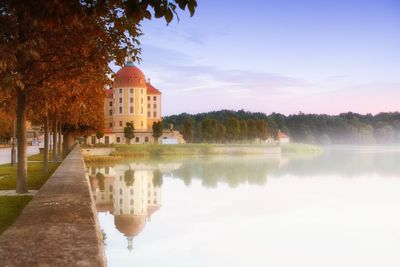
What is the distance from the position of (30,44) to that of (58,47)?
98.9 inches

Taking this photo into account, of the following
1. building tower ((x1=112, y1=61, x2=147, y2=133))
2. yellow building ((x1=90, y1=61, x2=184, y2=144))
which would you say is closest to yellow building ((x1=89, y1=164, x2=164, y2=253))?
yellow building ((x1=90, y1=61, x2=184, y2=144))

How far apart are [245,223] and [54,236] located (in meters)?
11.5

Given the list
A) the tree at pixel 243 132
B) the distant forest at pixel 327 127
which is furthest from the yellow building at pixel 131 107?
the distant forest at pixel 327 127

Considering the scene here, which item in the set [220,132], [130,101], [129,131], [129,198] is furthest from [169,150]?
[129,198]

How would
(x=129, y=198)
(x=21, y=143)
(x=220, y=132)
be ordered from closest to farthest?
(x=21, y=143), (x=129, y=198), (x=220, y=132)

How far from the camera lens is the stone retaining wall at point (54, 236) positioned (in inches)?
185

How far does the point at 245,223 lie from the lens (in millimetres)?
16469

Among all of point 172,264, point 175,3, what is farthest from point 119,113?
point 175,3

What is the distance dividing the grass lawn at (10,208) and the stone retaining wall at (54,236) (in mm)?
628

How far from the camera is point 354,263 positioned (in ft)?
38.0

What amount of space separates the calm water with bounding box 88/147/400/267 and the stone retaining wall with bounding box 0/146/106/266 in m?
3.10

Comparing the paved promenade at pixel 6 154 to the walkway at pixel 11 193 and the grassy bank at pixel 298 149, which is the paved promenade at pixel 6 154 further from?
the grassy bank at pixel 298 149

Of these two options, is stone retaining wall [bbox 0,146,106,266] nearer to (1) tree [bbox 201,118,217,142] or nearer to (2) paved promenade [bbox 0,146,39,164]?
(2) paved promenade [bbox 0,146,39,164]

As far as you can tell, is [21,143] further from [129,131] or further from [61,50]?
[129,131]
